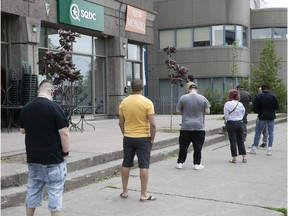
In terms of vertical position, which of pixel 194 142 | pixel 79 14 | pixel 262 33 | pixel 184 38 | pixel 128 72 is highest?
pixel 262 33

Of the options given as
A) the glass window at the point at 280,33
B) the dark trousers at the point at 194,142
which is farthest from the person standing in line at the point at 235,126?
the glass window at the point at 280,33

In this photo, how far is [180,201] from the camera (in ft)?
21.0

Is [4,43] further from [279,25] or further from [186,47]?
[279,25]

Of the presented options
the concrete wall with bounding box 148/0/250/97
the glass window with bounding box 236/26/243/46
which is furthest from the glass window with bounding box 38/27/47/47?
the glass window with bounding box 236/26/243/46

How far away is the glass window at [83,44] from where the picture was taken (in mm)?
17141

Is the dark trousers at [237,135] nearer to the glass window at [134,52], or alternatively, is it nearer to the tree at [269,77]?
the glass window at [134,52]

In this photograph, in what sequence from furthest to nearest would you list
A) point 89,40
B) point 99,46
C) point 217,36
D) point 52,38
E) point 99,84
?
point 217,36
point 99,84
point 99,46
point 89,40
point 52,38

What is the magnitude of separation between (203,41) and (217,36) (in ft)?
3.30

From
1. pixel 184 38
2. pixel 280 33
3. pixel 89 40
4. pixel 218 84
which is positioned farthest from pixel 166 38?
pixel 89 40

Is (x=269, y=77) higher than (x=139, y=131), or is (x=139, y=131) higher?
(x=269, y=77)

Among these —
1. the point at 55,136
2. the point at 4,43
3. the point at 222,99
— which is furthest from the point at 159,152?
the point at 222,99

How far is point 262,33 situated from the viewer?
3284cm

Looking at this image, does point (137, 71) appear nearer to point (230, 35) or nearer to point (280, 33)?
point (230, 35)

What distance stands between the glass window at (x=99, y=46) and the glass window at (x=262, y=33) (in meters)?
17.8
